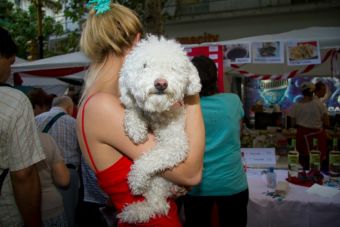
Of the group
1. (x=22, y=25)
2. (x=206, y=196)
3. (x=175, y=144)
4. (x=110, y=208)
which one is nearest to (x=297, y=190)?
(x=206, y=196)

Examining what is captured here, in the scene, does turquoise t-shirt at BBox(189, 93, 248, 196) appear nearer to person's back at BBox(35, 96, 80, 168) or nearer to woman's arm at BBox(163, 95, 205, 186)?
woman's arm at BBox(163, 95, 205, 186)

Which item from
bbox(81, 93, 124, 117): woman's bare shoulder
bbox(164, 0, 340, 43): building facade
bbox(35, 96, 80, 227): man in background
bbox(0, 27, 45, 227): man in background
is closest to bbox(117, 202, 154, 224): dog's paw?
bbox(81, 93, 124, 117): woman's bare shoulder

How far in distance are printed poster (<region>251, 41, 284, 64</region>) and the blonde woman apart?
3.05 m

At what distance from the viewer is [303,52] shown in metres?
4.08

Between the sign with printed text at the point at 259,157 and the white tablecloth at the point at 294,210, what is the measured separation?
2.36 feet

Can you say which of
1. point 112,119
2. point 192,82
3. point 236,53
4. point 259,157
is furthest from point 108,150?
point 236,53

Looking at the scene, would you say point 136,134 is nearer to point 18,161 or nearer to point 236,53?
point 18,161

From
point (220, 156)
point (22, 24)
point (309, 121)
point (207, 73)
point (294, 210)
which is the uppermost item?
point (22, 24)

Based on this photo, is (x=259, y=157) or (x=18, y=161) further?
(x=259, y=157)

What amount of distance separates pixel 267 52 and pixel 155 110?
3.42 meters

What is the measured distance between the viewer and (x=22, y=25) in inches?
649

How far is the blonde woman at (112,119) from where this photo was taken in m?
1.22

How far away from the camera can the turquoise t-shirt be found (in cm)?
251

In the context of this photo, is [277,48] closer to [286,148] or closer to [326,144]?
[286,148]
